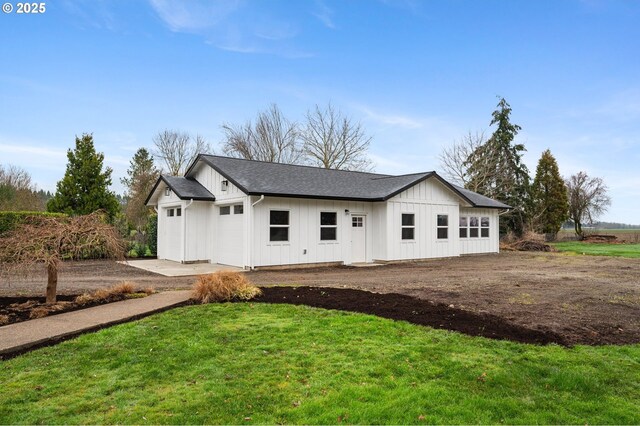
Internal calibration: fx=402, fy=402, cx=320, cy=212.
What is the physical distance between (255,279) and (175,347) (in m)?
7.01

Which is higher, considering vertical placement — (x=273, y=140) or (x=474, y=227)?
→ (x=273, y=140)

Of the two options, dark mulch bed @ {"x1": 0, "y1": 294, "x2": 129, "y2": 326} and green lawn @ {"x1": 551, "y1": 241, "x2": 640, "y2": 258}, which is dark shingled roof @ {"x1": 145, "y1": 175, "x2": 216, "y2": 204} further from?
green lawn @ {"x1": 551, "y1": 241, "x2": 640, "y2": 258}

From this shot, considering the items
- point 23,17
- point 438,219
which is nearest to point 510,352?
point 23,17

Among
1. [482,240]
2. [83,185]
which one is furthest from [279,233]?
[83,185]

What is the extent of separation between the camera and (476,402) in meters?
3.84

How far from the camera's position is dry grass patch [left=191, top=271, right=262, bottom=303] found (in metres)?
8.05

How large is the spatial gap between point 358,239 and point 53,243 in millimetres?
12632

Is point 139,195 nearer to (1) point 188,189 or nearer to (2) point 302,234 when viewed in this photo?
(1) point 188,189

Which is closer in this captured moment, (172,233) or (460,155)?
(172,233)

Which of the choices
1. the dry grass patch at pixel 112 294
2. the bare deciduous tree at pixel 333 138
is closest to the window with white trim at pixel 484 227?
the bare deciduous tree at pixel 333 138

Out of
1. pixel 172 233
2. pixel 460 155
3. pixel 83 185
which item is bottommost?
pixel 172 233

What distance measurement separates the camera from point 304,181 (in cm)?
1764

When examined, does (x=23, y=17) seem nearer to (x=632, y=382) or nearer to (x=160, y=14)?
(x=160, y=14)

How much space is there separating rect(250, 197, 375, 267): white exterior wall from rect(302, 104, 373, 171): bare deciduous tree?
19968 mm
